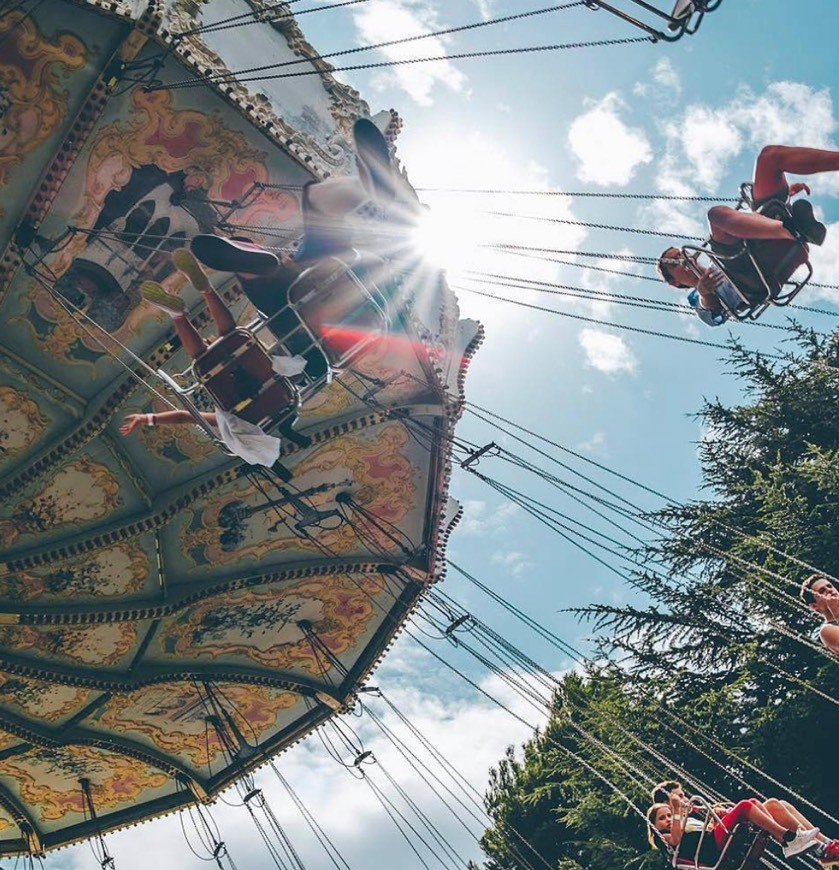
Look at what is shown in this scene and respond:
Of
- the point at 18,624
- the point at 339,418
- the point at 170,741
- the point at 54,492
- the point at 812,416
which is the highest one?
the point at 812,416

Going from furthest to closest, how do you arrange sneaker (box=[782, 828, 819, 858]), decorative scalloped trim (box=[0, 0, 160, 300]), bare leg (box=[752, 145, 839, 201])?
decorative scalloped trim (box=[0, 0, 160, 300])
sneaker (box=[782, 828, 819, 858])
bare leg (box=[752, 145, 839, 201])

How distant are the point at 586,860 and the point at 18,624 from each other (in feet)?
29.4

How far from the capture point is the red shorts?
5719 millimetres

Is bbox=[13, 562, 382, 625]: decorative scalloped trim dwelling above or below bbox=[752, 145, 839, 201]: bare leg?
below

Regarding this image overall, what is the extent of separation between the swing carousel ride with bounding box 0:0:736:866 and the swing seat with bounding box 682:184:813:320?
1.19m

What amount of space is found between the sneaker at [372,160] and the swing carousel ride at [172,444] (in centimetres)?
40

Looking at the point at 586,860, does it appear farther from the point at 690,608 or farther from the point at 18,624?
the point at 18,624

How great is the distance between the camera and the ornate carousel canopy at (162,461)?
22.9ft

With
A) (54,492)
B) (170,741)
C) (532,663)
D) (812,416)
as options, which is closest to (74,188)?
(54,492)

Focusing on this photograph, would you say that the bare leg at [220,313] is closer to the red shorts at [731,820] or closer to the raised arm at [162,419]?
the raised arm at [162,419]

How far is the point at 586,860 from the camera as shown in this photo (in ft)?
42.4

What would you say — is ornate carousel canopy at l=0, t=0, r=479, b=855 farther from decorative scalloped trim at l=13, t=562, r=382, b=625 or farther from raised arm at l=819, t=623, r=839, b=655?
raised arm at l=819, t=623, r=839, b=655

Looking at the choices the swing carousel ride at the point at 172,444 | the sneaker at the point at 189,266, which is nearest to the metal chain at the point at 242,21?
the swing carousel ride at the point at 172,444

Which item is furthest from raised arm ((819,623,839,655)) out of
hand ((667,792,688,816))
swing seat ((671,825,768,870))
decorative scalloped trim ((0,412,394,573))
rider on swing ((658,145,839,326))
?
decorative scalloped trim ((0,412,394,573))
